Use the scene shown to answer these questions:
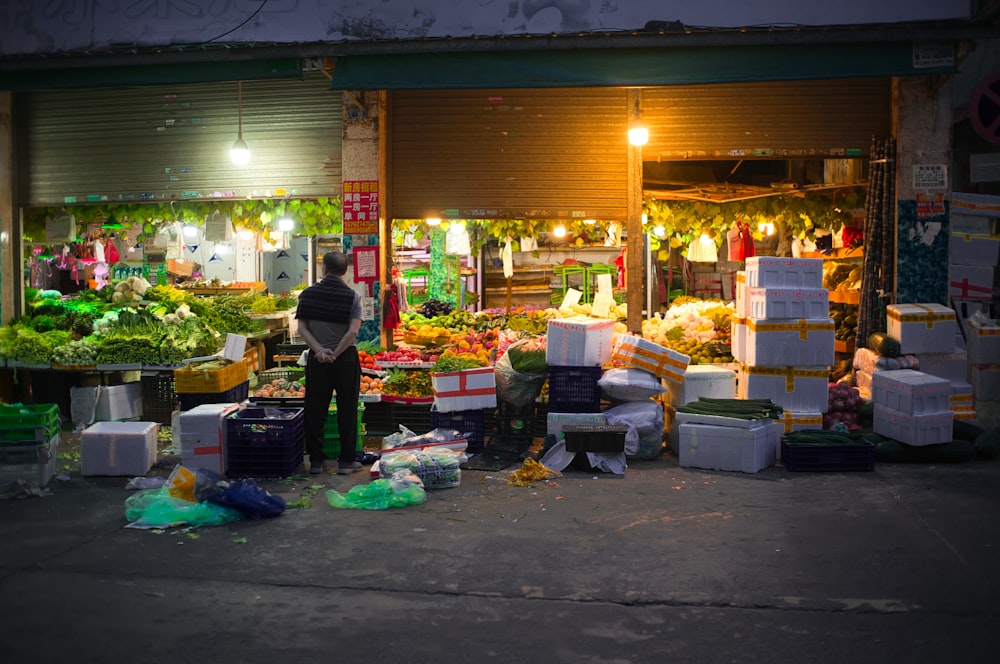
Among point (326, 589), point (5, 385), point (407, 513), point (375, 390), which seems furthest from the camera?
point (5, 385)

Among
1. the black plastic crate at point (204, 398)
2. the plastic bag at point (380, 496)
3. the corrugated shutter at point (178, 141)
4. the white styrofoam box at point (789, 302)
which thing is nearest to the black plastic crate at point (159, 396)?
the black plastic crate at point (204, 398)

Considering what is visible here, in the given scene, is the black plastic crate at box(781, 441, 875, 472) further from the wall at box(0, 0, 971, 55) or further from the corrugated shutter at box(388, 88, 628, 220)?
the wall at box(0, 0, 971, 55)

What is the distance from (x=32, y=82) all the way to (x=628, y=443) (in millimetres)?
8779

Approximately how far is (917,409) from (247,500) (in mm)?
6546

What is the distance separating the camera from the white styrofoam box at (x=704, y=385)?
396 inches

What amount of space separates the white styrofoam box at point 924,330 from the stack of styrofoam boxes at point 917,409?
1.04 meters

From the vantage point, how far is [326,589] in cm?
570

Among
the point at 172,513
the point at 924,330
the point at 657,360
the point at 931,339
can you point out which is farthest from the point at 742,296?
the point at 172,513

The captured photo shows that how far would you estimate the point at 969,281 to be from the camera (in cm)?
1168

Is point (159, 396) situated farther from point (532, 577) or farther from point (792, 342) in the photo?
point (792, 342)

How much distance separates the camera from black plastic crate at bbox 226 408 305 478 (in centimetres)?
872

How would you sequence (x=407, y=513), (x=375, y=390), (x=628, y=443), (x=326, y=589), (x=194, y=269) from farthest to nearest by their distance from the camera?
(x=194, y=269) < (x=375, y=390) < (x=628, y=443) < (x=407, y=513) < (x=326, y=589)

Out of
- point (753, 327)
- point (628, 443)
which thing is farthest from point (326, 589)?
point (753, 327)

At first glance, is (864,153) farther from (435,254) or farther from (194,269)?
(194,269)
